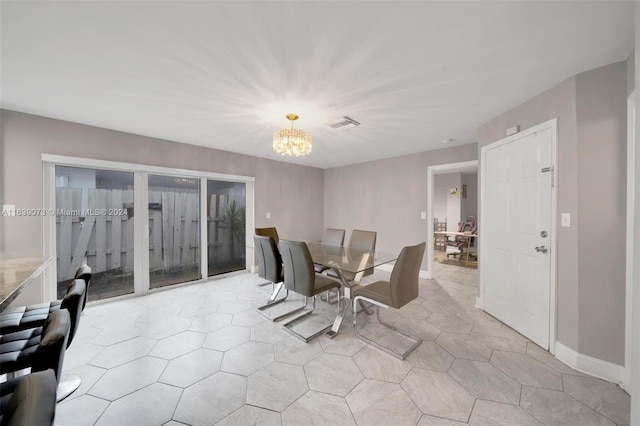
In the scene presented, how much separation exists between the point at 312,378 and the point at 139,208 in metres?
3.41

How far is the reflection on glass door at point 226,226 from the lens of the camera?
170 inches

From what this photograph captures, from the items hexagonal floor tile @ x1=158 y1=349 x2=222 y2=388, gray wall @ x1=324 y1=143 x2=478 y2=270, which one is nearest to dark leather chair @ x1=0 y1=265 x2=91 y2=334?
hexagonal floor tile @ x1=158 y1=349 x2=222 y2=388

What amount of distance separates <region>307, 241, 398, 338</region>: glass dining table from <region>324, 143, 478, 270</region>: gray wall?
179 cm

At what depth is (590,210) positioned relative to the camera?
1.88 metres

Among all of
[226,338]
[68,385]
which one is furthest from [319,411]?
[68,385]

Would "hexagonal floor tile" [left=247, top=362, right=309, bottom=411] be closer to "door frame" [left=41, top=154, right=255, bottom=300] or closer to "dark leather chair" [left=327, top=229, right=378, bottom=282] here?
"dark leather chair" [left=327, top=229, right=378, bottom=282]

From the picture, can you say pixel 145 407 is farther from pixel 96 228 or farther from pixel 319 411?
pixel 96 228

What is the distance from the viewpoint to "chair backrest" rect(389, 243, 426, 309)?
2.08m

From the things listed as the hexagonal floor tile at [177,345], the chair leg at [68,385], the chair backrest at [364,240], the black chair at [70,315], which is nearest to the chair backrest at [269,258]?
the hexagonal floor tile at [177,345]

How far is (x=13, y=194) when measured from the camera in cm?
261

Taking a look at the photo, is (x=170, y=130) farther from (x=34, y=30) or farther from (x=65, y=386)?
(x=65, y=386)

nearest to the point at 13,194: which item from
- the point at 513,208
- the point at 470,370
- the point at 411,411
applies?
the point at 411,411

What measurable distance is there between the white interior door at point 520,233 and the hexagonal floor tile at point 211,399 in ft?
8.89

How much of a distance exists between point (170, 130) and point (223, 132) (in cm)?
71
